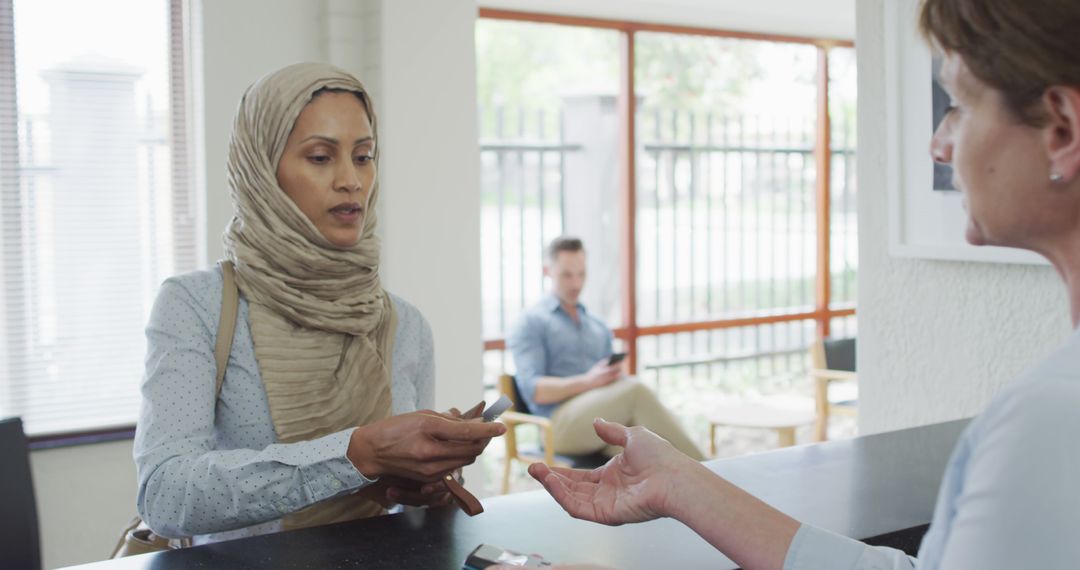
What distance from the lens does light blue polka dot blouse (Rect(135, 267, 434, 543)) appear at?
5.13 ft

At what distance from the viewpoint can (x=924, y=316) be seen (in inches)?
105

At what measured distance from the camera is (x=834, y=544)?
112 cm

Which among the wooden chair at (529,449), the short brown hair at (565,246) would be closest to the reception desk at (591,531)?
the wooden chair at (529,449)

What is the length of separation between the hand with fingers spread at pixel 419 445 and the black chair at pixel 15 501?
0.74 metres

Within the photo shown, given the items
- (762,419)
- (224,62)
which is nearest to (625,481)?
(224,62)

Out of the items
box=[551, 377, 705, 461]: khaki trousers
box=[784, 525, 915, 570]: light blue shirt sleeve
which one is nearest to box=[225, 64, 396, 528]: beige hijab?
box=[784, 525, 915, 570]: light blue shirt sleeve

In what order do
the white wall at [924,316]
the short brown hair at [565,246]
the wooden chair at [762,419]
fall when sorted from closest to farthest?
the white wall at [924,316], the short brown hair at [565,246], the wooden chair at [762,419]

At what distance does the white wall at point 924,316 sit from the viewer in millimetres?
2430

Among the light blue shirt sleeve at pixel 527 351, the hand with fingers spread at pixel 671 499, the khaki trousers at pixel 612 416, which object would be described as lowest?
the khaki trousers at pixel 612 416

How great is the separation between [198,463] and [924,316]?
75.6 inches

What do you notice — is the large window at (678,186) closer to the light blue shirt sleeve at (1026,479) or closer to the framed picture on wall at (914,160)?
the framed picture on wall at (914,160)

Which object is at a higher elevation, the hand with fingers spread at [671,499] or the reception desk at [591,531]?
the hand with fingers spread at [671,499]

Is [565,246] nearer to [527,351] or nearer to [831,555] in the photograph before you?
[527,351]

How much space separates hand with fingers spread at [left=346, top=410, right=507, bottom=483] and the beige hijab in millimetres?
265
